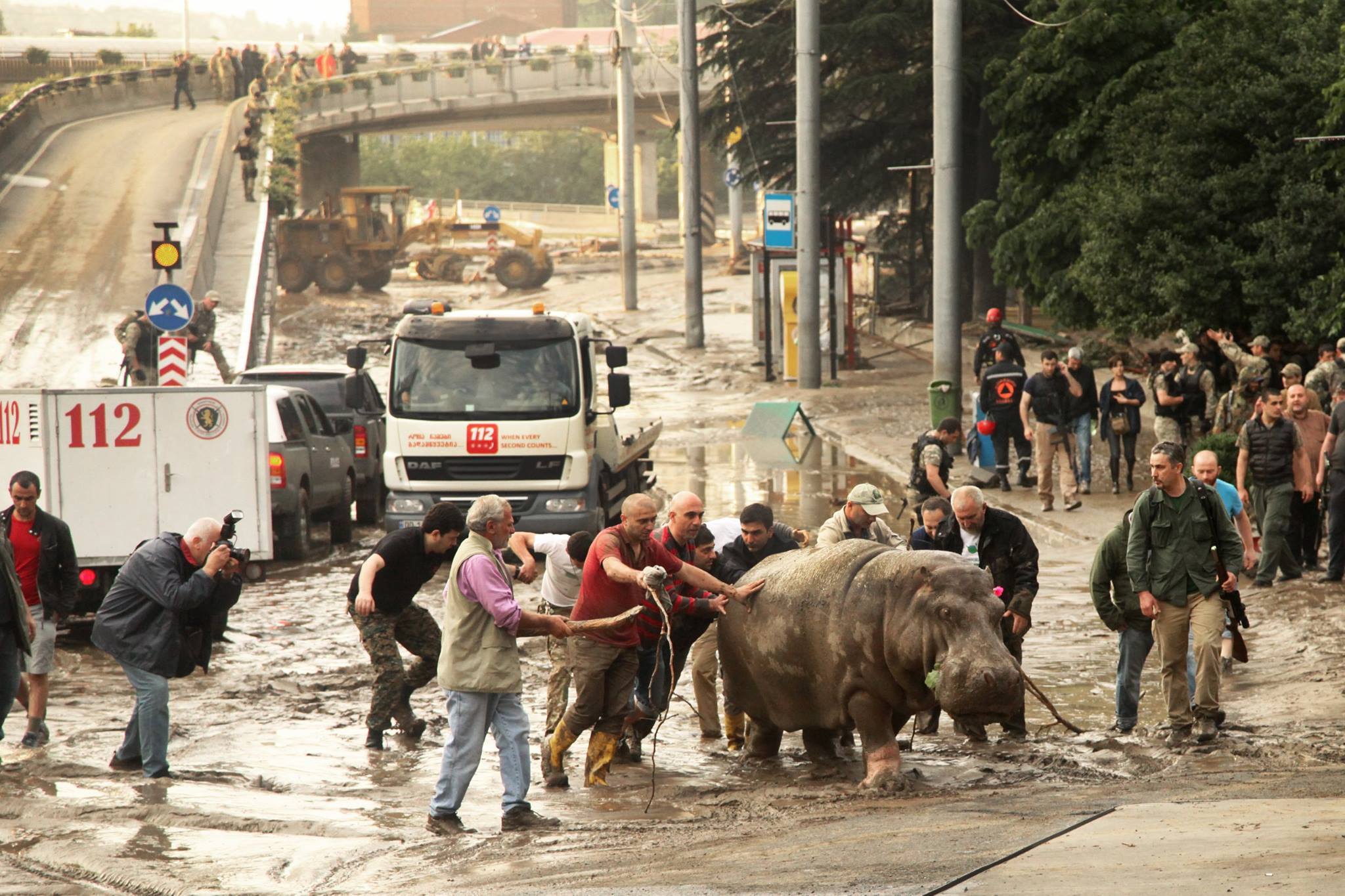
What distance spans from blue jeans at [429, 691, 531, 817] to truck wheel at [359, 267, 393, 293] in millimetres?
44491

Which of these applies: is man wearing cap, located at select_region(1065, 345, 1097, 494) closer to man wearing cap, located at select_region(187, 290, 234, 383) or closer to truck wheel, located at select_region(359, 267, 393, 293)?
man wearing cap, located at select_region(187, 290, 234, 383)

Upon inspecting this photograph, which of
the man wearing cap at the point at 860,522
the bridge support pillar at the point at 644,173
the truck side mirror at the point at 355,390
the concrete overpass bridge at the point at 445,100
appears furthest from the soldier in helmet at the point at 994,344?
the bridge support pillar at the point at 644,173

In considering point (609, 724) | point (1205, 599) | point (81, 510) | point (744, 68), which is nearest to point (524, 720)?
point (609, 724)

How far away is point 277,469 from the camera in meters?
17.3

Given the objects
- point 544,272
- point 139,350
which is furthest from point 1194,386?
point 544,272

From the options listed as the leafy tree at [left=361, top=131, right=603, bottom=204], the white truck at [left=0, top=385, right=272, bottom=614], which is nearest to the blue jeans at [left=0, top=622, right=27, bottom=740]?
the white truck at [left=0, top=385, right=272, bottom=614]

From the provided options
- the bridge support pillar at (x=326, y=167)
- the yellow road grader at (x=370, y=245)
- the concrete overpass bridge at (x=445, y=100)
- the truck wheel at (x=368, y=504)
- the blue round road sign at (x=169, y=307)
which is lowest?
the truck wheel at (x=368, y=504)

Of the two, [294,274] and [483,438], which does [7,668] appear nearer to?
[483,438]

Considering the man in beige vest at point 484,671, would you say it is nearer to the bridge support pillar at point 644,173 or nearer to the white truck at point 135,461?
the white truck at point 135,461

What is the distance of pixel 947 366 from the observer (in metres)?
23.6

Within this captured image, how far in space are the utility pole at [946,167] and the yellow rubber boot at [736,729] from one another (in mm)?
13286

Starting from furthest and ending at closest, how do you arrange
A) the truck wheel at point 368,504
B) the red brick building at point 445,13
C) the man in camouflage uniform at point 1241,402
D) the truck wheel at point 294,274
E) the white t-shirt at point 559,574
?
the red brick building at point 445,13 → the truck wheel at point 294,274 → the truck wheel at point 368,504 → the man in camouflage uniform at point 1241,402 → the white t-shirt at point 559,574

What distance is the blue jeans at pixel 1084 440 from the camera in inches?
755

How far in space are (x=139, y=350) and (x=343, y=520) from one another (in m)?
8.60
